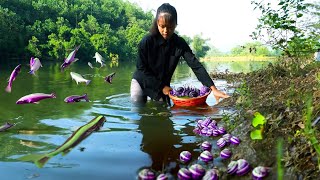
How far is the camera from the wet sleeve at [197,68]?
20.4 feet

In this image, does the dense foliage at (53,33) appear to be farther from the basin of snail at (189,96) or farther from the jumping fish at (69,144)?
the jumping fish at (69,144)

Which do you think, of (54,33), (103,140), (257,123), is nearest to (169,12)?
(103,140)

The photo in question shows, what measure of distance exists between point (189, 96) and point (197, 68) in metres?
0.62

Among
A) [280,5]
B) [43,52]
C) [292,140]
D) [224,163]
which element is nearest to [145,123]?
[224,163]

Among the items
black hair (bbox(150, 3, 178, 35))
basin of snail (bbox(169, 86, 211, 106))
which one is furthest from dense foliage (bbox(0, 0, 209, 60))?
black hair (bbox(150, 3, 178, 35))

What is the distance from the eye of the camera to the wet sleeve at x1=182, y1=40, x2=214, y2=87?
6.22 m

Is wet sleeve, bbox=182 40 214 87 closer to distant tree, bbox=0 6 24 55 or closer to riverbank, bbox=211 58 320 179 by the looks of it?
riverbank, bbox=211 58 320 179

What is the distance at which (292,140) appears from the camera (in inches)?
113

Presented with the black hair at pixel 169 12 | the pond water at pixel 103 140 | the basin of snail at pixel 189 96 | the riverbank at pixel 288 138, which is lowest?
the pond water at pixel 103 140

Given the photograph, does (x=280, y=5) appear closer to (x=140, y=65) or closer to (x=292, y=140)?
(x=140, y=65)

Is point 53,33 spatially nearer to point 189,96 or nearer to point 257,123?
point 189,96

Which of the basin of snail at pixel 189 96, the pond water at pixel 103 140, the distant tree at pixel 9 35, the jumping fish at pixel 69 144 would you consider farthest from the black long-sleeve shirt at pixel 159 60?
the distant tree at pixel 9 35

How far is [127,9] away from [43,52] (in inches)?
2785

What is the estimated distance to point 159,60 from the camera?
6.62 metres
